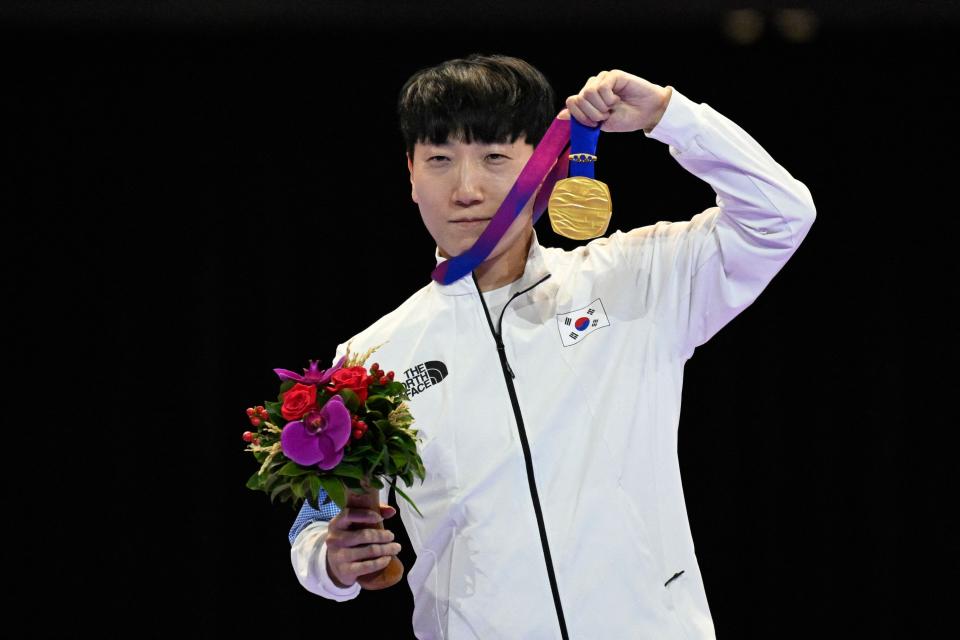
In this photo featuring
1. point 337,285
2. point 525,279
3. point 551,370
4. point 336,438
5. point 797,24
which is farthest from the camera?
point 337,285

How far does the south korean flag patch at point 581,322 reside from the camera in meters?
2.13

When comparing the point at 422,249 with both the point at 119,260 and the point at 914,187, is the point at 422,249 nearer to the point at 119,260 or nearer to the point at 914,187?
the point at 119,260

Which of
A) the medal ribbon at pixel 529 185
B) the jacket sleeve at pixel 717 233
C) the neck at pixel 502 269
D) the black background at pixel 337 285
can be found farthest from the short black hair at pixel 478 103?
the black background at pixel 337 285

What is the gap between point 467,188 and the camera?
219cm

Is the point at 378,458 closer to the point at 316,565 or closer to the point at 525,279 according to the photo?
the point at 316,565

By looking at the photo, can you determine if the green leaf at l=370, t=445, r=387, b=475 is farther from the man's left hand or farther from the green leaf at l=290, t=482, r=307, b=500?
the man's left hand

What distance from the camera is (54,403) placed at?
370 centimetres

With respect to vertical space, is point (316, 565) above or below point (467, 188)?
below

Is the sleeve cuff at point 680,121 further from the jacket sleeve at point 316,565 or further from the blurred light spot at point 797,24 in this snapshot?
the blurred light spot at point 797,24

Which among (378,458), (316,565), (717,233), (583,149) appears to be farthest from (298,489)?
(717,233)

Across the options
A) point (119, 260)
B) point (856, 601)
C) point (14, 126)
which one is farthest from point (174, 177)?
point (856, 601)

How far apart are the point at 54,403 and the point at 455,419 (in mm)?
2105

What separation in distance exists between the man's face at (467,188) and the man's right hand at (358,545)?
0.59 metres

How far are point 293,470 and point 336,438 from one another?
9cm
